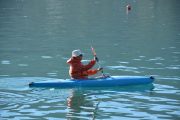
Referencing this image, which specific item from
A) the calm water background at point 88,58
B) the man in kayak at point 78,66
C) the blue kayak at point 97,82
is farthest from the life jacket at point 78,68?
the calm water background at point 88,58

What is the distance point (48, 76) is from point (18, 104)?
5.35 m

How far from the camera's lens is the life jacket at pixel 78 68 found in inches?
715

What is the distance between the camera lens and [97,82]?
60.2ft

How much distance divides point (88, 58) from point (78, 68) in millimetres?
7412

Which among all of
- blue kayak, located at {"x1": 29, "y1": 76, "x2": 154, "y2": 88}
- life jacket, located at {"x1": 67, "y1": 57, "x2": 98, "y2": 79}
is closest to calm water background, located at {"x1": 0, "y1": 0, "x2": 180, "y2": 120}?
blue kayak, located at {"x1": 29, "y1": 76, "x2": 154, "y2": 88}

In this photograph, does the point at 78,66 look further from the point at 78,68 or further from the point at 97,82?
the point at 97,82

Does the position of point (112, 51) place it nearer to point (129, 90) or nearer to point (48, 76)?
point (48, 76)

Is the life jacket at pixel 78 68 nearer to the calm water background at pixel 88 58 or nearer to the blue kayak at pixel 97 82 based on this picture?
the blue kayak at pixel 97 82

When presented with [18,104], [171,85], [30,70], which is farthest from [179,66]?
[18,104]

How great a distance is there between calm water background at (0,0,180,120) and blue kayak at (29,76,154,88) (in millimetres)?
270

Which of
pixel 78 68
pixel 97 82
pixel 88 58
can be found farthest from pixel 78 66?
pixel 88 58

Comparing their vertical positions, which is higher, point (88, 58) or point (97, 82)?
point (88, 58)

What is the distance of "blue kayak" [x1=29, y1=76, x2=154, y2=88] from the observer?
1820 cm

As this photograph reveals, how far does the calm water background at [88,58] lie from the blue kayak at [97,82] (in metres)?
0.27
